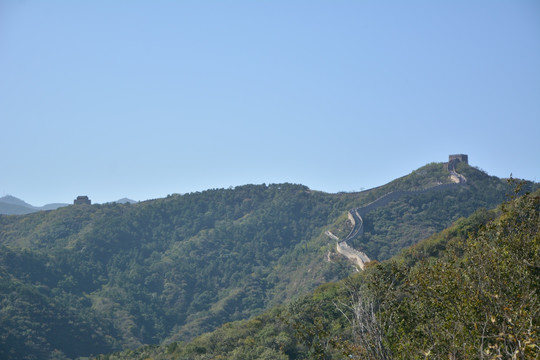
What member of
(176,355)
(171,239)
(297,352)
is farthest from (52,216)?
(297,352)

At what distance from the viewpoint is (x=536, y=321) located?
33.8 ft

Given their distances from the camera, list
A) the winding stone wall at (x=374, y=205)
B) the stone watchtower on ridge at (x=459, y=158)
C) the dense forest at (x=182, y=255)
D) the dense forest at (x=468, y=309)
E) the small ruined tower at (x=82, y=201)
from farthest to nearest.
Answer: the small ruined tower at (x=82, y=201), the stone watchtower on ridge at (x=459, y=158), the winding stone wall at (x=374, y=205), the dense forest at (x=182, y=255), the dense forest at (x=468, y=309)

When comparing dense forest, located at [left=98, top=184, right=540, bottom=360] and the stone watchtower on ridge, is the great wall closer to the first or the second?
the stone watchtower on ridge

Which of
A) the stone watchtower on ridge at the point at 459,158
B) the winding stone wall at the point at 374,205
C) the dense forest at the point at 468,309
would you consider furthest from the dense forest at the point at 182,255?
the dense forest at the point at 468,309

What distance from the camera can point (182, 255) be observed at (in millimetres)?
77375

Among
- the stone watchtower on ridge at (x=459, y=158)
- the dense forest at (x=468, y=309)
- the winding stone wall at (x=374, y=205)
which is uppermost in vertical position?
the stone watchtower on ridge at (x=459, y=158)

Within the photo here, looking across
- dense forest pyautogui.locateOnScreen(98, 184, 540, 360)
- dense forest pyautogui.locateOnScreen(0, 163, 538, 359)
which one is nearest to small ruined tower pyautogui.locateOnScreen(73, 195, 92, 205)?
dense forest pyautogui.locateOnScreen(0, 163, 538, 359)

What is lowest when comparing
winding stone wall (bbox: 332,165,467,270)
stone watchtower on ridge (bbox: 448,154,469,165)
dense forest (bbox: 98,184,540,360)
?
dense forest (bbox: 98,184,540,360)

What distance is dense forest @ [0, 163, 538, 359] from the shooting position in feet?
169

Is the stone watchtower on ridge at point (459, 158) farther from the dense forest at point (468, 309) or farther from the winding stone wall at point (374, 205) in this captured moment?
the dense forest at point (468, 309)

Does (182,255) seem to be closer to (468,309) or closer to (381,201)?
(381,201)

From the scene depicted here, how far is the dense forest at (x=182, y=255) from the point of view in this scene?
51625mm

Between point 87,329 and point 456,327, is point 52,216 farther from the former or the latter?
point 456,327

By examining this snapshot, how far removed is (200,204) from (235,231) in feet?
38.4
